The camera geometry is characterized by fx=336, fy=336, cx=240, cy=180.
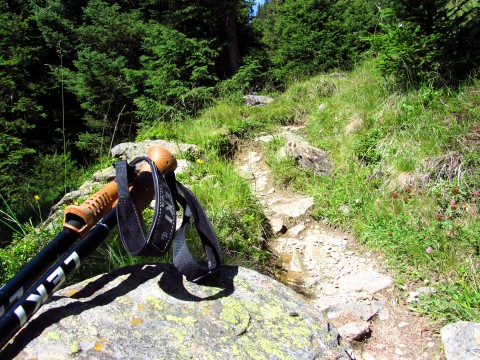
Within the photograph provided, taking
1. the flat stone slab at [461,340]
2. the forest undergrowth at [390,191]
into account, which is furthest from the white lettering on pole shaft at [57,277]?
the flat stone slab at [461,340]

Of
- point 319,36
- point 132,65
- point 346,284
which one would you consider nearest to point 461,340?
point 346,284

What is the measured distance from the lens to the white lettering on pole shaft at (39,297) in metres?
1.28

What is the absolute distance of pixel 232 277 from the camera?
1.82 meters

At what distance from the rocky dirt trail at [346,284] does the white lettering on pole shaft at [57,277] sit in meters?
1.96

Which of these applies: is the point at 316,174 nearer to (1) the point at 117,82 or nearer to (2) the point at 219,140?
(2) the point at 219,140

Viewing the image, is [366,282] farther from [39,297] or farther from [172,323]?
[39,297]

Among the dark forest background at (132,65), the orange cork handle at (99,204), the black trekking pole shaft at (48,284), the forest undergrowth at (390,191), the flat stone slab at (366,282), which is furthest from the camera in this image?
the dark forest background at (132,65)

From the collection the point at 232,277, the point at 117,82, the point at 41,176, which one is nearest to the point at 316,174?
the point at 232,277

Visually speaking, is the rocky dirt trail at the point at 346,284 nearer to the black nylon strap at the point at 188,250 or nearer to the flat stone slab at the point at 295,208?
the flat stone slab at the point at 295,208

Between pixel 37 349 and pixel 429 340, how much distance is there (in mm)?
2466

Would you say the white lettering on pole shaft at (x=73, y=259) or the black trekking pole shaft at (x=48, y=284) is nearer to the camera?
the black trekking pole shaft at (x=48, y=284)

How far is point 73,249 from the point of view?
4.91ft

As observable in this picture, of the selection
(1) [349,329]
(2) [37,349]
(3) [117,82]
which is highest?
(3) [117,82]

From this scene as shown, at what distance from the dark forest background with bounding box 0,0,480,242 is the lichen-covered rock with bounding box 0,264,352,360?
4.59 metres
